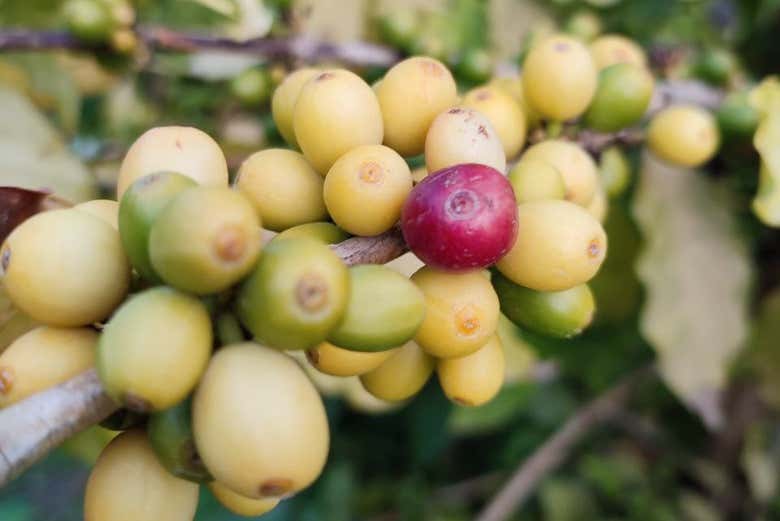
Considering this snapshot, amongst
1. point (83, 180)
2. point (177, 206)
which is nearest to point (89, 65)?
point (83, 180)

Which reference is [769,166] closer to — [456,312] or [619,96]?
[619,96]

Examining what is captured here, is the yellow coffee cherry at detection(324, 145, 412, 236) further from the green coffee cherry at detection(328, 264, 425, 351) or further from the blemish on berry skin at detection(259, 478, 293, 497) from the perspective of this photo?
the blemish on berry skin at detection(259, 478, 293, 497)

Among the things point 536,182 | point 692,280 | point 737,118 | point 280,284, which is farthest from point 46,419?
point 692,280

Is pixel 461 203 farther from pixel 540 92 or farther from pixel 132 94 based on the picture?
pixel 132 94

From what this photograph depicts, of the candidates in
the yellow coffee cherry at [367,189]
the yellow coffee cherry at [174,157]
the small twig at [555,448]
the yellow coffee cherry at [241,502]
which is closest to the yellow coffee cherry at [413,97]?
the yellow coffee cherry at [367,189]

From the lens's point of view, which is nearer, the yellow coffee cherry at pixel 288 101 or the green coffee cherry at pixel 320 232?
the green coffee cherry at pixel 320 232

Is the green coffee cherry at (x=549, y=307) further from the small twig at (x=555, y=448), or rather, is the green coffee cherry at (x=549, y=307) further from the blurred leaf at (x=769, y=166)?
the small twig at (x=555, y=448)
